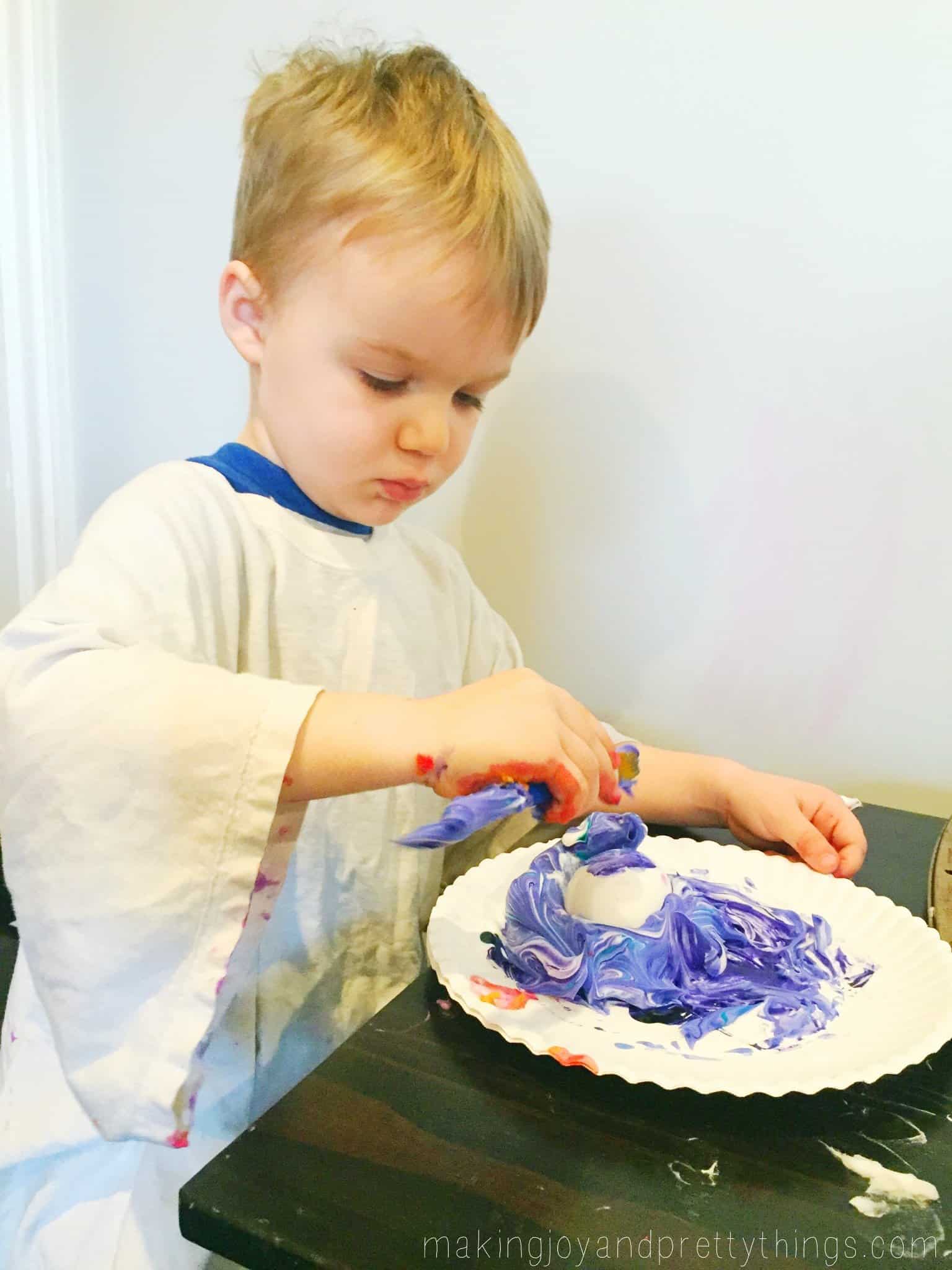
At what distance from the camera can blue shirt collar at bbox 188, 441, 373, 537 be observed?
2.23ft

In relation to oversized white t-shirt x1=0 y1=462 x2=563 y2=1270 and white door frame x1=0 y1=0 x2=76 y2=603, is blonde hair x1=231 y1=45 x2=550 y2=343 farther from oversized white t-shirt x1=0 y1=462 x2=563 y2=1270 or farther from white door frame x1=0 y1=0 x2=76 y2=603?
white door frame x1=0 y1=0 x2=76 y2=603

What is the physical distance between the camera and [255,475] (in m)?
0.68

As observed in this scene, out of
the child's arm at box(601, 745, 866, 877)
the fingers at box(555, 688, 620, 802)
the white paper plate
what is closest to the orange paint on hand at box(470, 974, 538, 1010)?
the white paper plate

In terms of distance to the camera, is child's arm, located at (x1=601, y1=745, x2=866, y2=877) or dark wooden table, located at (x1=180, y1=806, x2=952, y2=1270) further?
child's arm, located at (x1=601, y1=745, x2=866, y2=877)

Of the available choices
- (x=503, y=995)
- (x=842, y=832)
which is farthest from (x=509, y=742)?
(x=842, y=832)

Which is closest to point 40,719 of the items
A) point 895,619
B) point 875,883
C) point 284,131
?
point 284,131

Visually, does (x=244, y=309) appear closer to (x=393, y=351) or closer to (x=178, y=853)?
(x=393, y=351)

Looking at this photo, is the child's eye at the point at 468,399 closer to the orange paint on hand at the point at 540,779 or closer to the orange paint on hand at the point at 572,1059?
the orange paint on hand at the point at 540,779

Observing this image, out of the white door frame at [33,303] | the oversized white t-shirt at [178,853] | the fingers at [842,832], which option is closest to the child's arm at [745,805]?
the fingers at [842,832]

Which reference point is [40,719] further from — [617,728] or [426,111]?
[617,728]

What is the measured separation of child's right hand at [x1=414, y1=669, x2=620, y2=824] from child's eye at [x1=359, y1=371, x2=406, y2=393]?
22 cm

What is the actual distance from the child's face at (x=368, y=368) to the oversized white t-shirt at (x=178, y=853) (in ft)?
0.19

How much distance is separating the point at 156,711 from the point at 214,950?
0.38 ft

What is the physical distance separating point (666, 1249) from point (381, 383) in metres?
0.49
